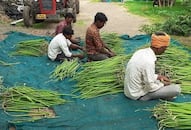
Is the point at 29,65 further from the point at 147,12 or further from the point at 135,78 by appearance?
the point at 147,12

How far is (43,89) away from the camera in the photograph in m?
6.02

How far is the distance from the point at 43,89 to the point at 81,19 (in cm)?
889

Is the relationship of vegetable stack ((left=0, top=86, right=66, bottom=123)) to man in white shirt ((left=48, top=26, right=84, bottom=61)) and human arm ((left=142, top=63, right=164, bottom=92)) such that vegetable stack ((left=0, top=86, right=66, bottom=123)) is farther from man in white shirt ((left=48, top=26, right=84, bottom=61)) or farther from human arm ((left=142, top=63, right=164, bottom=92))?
man in white shirt ((left=48, top=26, right=84, bottom=61))

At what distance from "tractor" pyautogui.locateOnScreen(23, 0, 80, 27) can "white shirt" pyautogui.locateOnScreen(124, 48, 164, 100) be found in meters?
7.03

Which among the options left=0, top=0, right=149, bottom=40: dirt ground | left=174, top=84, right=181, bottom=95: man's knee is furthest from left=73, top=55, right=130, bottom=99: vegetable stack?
left=0, top=0, right=149, bottom=40: dirt ground

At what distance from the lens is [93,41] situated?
7281 millimetres

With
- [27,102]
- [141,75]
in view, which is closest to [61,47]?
[27,102]

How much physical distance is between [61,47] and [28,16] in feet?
16.2

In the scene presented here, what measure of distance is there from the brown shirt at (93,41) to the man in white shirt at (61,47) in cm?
26

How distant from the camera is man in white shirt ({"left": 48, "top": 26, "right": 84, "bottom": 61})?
740 cm

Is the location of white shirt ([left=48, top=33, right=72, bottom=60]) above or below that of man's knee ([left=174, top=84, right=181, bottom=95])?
above

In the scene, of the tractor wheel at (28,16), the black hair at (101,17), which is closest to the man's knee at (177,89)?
the black hair at (101,17)

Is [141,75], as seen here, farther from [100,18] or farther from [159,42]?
[100,18]


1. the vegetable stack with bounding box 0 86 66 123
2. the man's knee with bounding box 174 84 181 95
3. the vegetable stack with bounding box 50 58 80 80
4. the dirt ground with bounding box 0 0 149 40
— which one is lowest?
the dirt ground with bounding box 0 0 149 40
